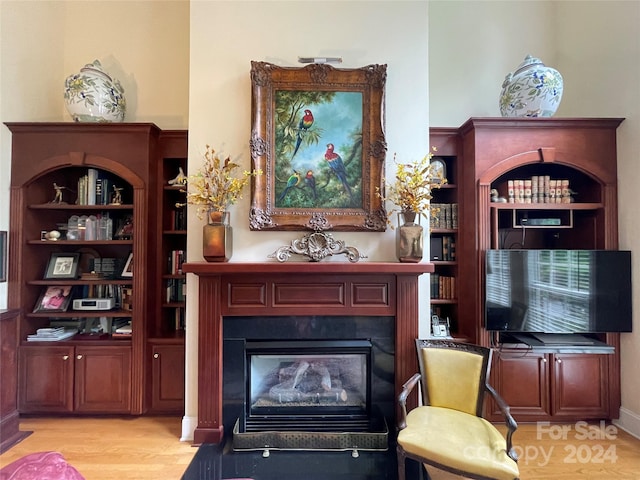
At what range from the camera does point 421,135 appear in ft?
8.84

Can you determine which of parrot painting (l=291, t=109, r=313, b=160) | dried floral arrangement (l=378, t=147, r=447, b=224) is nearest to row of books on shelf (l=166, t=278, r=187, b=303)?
parrot painting (l=291, t=109, r=313, b=160)

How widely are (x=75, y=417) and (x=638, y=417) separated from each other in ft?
15.9

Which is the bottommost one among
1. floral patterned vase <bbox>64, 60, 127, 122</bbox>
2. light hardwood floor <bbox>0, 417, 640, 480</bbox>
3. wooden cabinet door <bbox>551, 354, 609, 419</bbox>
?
light hardwood floor <bbox>0, 417, 640, 480</bbox>

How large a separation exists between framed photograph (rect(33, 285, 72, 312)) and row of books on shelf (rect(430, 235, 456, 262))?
3.50 metres

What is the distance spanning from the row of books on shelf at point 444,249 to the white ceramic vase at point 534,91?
4.17 ft

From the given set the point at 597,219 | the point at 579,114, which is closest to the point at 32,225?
the point at 597,219

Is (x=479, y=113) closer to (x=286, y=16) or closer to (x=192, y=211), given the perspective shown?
(x=286, y=16)

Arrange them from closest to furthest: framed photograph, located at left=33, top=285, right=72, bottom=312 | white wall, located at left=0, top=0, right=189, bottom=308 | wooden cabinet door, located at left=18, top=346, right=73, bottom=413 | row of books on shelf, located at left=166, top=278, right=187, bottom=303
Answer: wooden cabinet door, located at left=18, top=346, right=73, bottom=413
framed photograph, located at left=33, top=285, right=72, bottom=312
row of books on shelf, located at left=166, top=278, right=187, bottom=303
white wall, located at left=0, top=0, right=189, bottom=308

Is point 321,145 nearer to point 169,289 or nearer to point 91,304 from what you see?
point 169,289

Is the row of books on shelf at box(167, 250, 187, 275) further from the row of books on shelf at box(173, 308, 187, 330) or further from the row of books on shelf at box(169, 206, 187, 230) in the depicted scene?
the row of books on shelf at box(173, 308, 187, 330)

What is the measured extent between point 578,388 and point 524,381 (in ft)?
1.58

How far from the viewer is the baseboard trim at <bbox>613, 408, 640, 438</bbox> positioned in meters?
2.67

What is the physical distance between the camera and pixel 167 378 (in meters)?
2.94

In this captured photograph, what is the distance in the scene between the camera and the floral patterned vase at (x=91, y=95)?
296cm
